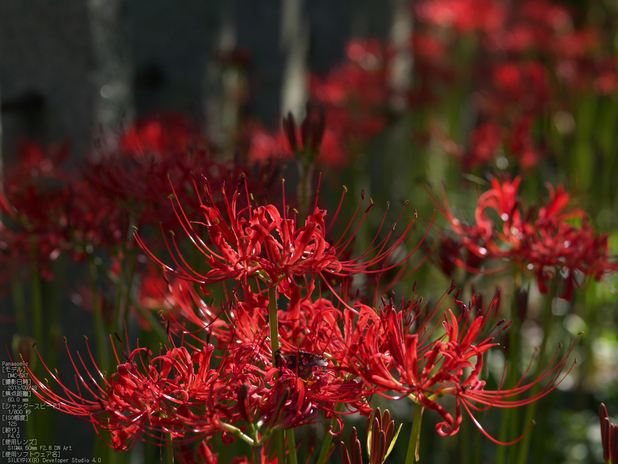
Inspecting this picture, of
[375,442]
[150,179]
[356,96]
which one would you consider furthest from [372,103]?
[375,442]

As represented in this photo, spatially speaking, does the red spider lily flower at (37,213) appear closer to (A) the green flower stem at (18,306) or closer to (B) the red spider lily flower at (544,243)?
(A) the green flower stem at (18,306)

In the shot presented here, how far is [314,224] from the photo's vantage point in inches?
27.9

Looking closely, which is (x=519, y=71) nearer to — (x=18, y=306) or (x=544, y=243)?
(x=544, y=243)

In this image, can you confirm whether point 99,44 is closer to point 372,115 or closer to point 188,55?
point 188,55

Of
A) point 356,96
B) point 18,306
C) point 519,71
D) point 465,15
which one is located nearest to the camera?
point 18,306

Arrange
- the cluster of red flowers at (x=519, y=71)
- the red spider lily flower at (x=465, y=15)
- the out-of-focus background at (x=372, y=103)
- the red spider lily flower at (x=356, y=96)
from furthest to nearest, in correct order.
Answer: the red spider lily flower at (x=465, y=15) < the red spider lily flower at (x=356, y=96) < the cluster of red flowers at (x=519, y=71) < the out-of-focus background at (x=372, y=103)

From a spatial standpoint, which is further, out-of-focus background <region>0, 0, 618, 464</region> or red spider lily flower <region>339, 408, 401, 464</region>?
out-of-focus background <region>0, 0, 618, 464</region>

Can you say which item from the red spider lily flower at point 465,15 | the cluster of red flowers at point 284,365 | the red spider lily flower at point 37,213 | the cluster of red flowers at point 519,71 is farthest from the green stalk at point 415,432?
the red spider lily flower at point 465,15

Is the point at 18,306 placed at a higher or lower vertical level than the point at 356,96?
lower

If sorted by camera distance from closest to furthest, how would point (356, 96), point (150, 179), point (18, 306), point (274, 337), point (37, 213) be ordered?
point (274, 337)
point (150, 179)
point (37, 213)
point (18, 306)
point (356, 96)

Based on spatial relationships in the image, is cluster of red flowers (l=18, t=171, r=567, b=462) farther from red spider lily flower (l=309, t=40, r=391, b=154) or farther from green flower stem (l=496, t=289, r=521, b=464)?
red spider lily flower (l=309, t=40, r=391, b=154)

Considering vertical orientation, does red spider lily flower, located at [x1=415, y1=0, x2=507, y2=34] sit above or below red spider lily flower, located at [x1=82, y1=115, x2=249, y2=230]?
above

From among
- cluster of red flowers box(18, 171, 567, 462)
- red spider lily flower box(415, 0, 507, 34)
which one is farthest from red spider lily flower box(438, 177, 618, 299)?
red spider lily flower box(415, 0, 507, 34)

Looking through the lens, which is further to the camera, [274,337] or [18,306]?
[18,306]
